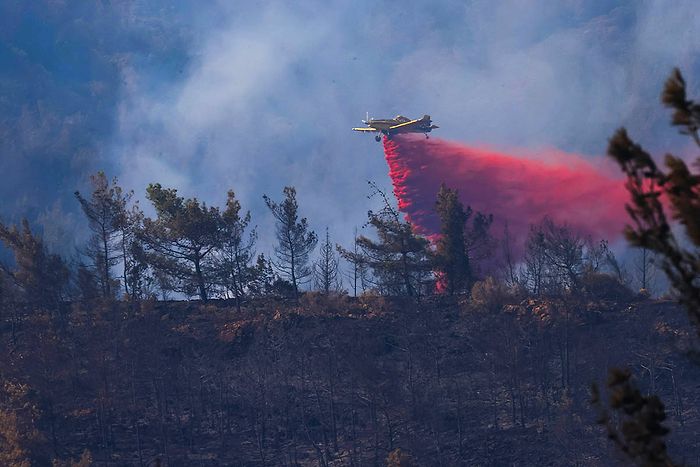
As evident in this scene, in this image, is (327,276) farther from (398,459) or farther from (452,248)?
(398,459)

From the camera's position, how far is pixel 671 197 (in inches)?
690

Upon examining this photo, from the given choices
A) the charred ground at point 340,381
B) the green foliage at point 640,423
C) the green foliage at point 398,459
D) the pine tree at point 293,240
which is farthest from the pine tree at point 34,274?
the green foliage at point 640,423

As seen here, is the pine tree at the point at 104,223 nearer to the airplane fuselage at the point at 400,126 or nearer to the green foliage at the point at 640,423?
the airplane fuselage at the point at 400,126

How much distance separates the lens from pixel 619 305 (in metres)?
76.3

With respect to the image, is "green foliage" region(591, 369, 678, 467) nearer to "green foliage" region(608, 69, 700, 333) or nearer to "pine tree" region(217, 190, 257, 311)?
"green foliage" region(608, 69, 700, 333)

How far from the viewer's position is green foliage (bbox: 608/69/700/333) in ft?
56.3

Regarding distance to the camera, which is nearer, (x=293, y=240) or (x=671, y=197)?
(x=671, y=197)

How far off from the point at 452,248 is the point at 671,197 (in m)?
63.2

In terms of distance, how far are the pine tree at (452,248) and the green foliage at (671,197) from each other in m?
62.9

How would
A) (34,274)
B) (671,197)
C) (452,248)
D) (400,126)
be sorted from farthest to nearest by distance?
(400,126)
(452,248)
(34,274)
(671,197)

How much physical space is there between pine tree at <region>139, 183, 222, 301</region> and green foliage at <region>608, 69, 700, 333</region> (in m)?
63.4

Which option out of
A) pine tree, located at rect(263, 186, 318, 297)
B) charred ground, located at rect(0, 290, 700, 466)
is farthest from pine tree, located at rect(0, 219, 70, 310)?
pine tree, located at rect(263, 186, 318, 297)

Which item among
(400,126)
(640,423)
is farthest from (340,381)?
(640,423)

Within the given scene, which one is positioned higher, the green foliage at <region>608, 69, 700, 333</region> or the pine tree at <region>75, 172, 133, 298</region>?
the pine tree at <region>75, 172, 133, 298</region>
